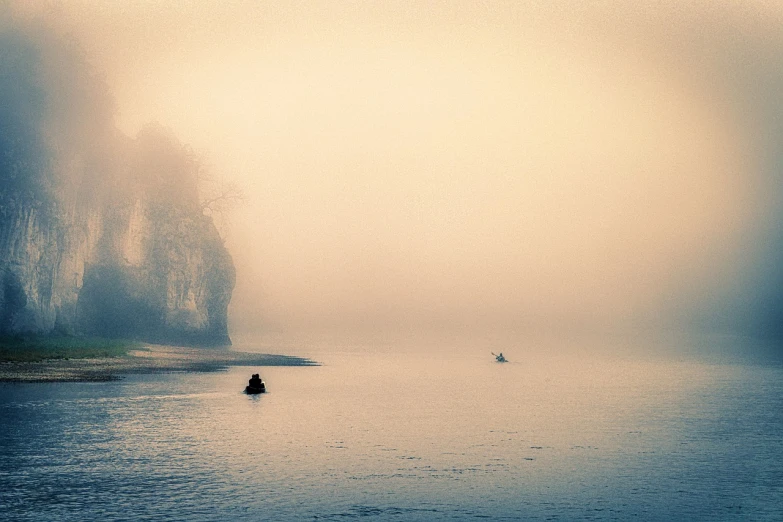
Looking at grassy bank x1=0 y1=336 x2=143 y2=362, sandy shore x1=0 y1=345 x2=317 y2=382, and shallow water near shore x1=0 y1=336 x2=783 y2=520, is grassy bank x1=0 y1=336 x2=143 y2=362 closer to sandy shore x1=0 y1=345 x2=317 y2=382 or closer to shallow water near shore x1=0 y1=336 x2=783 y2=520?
sandy shore x1=0 y1=345 x2=317 y2=382

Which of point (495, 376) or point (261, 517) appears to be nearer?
point (261, 517)

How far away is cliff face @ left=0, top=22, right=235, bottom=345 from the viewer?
86.7 meters

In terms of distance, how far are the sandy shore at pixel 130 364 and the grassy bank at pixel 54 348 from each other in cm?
165

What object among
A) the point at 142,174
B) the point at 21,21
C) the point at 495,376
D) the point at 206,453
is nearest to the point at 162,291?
the point at 142,174

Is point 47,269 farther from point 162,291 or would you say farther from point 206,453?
point 206,453

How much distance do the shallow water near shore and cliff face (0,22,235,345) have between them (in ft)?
101

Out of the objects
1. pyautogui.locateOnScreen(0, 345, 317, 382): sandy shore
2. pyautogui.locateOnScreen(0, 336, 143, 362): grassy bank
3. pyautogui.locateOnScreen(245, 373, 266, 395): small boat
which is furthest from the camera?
pyautogui.locateOnScreen(0, 336, 143, 362): grassy bank

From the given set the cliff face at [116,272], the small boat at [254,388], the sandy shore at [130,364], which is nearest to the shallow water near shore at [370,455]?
the small boat at [254,388]

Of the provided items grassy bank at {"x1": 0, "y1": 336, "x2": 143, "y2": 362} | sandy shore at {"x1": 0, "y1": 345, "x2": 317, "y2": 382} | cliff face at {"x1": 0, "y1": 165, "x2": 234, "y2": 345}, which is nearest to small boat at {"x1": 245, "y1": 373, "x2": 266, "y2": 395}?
sandy shore at {"x1": 0, "y1": 345, "x2": 317, "y2": 382}

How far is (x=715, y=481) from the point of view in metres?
31.4

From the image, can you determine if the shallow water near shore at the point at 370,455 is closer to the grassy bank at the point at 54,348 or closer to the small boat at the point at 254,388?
the small boat at the point at 254,388

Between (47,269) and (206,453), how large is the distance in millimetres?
64293

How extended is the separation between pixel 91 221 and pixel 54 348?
29.5 metres

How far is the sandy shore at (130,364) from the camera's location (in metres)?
60.2
